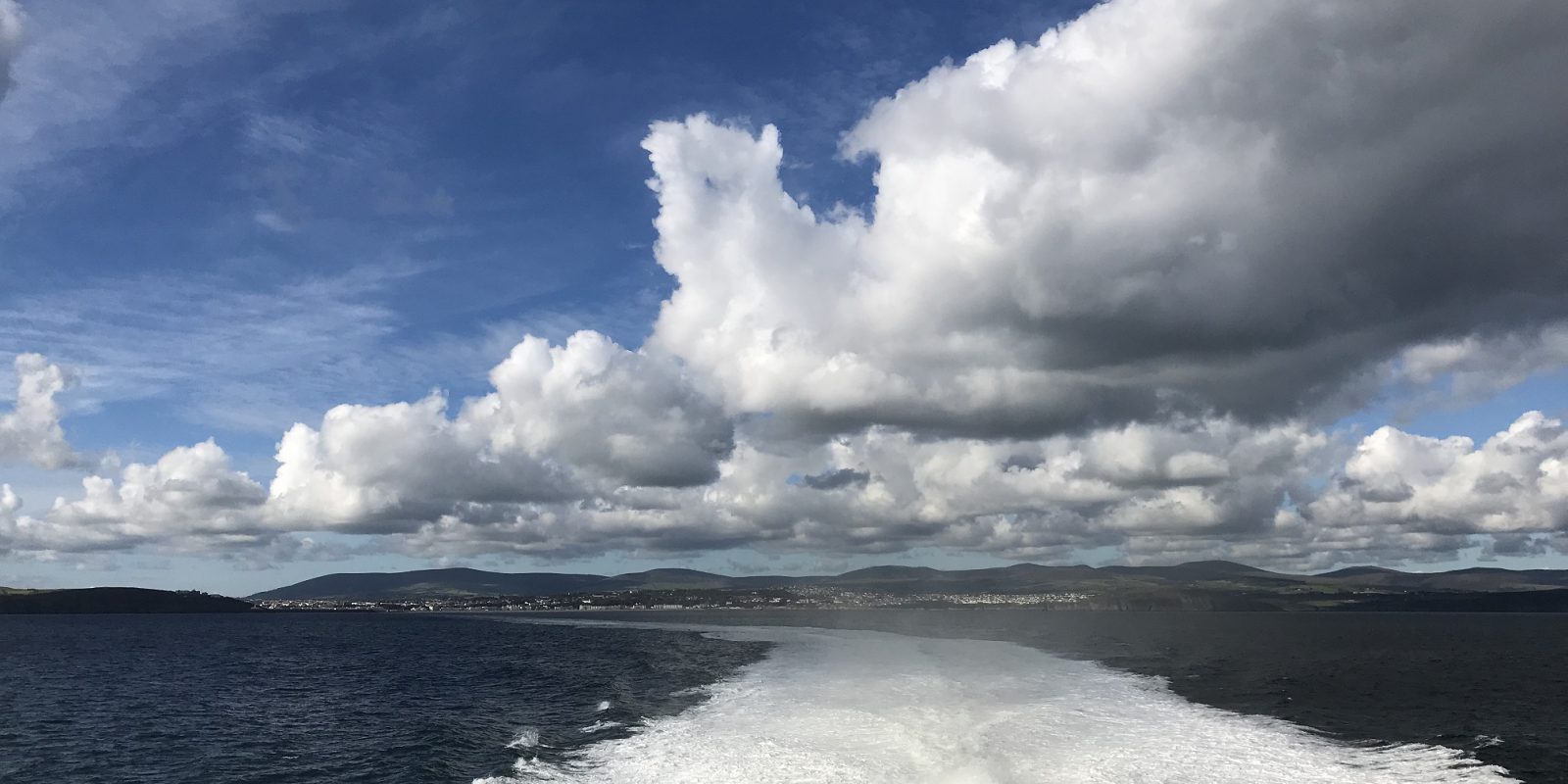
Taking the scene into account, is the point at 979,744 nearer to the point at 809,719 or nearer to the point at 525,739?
the point at 809,719

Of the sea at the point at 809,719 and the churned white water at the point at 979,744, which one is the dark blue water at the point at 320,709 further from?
the churned white water at the point at 979,744

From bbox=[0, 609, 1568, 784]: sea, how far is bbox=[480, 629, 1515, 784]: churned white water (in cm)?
22

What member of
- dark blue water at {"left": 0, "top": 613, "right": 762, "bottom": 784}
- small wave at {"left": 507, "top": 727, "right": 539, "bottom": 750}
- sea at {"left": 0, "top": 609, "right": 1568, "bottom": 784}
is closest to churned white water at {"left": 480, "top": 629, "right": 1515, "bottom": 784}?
sea at {"left": 0, "top": 609, "right": 1568, "bottom": 784}

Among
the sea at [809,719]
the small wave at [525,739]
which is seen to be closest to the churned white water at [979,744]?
the sea at [809,719]

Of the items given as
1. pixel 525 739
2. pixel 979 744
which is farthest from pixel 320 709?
pixel 979 744

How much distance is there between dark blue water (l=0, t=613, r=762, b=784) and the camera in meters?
48.6

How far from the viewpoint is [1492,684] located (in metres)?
84.4

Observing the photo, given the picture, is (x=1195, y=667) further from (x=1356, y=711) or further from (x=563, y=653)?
(x=563, y=653)

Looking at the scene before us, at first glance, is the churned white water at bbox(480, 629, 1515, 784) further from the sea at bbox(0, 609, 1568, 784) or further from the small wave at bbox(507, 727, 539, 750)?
the small wave at bbox(507, 727, 539, 750)

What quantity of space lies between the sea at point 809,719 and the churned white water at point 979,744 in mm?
222

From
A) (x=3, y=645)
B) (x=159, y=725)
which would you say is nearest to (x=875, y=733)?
(x=159, y=725)

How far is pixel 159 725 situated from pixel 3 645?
477 ft

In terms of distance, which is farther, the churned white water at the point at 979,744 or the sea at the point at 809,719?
the sea at the point at 809,719

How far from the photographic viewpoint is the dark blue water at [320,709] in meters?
48.6
